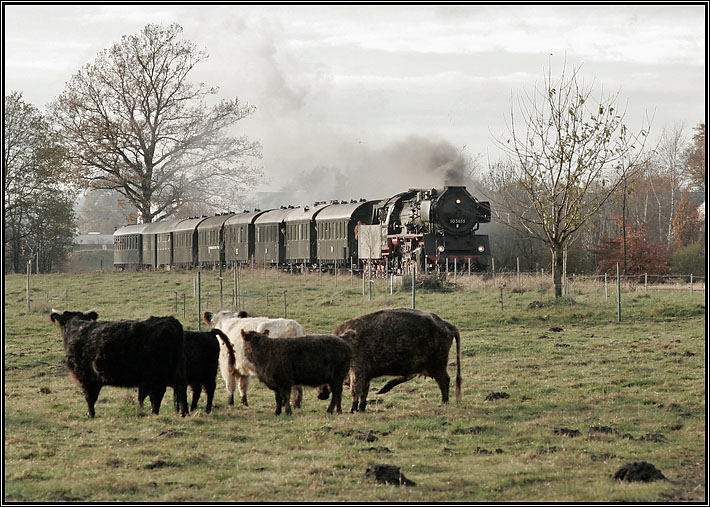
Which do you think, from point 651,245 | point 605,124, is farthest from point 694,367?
point 651,245

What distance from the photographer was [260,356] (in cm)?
1521

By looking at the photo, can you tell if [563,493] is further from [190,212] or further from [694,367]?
[190,212]

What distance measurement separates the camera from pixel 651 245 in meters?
50.2

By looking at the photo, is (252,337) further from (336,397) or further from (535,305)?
(535,305)

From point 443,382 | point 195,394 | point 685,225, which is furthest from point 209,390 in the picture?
point 685,225

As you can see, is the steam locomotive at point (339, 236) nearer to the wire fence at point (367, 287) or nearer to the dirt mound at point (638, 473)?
the wire fence at point (367, 287)

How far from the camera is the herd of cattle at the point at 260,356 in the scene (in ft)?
49.2

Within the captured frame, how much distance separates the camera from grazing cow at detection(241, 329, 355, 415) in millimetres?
14961

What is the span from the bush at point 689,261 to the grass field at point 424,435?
26.1 m

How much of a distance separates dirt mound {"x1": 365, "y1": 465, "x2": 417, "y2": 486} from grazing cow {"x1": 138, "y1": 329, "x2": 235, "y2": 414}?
5411 mm

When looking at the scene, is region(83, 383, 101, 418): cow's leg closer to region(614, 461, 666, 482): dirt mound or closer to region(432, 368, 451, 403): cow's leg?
region(432, 368, 451, 403): cow's leg

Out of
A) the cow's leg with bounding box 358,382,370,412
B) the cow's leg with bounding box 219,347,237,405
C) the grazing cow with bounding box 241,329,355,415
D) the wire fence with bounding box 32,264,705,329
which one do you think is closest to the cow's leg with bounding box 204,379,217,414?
the cow's leg with bounding box 219,347,237,405

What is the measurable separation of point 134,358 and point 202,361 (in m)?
1.18

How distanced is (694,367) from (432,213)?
24.3m
